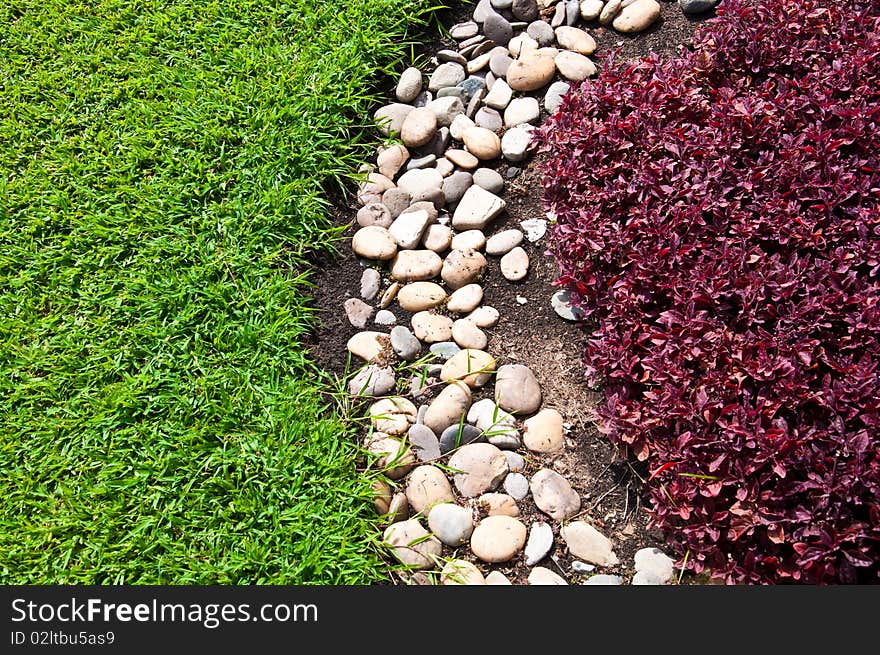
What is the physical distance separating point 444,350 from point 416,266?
421mm

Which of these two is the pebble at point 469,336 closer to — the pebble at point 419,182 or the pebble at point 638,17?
the pebble at point 419,182

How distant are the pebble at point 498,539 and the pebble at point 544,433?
1.00ft

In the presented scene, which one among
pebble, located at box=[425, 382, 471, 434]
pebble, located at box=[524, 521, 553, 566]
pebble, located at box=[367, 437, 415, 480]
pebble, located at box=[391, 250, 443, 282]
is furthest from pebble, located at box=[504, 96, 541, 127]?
pebble, located at box=[524, 521, 553, 566]

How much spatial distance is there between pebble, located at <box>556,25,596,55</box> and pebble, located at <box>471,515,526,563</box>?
2411 mm

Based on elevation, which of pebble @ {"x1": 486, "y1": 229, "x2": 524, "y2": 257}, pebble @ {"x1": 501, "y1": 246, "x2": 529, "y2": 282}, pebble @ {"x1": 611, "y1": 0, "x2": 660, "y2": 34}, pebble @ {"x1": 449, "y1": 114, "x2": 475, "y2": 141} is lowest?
pebble @ {"x1": 501, "y1": 246, "x2": 529, "y2": 282}

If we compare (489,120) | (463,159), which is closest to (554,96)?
(489,120)

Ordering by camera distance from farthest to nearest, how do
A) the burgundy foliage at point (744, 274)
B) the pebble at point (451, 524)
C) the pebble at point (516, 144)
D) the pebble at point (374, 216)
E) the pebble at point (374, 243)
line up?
1. the pebble at point (516, 144)
2. the pebble at point (374, 216)
3. the pebble at point (374, 243)
4. the pebble at point (451, 524)
5. the burgundy foliage at point (744, 274)

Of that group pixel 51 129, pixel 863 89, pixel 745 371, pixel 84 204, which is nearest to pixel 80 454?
pixel 84 204

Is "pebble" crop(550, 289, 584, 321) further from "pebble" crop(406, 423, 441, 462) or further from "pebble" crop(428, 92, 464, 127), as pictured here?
"pebble" crop(428, 92, 464, 127)

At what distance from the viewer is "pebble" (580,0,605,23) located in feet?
13.7

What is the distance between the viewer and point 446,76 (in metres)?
4.10

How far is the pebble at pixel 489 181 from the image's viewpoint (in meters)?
3.72

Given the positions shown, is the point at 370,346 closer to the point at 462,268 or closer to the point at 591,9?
the point at 462,268

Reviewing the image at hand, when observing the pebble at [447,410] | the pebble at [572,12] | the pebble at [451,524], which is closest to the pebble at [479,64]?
the pebble at [572,12]
